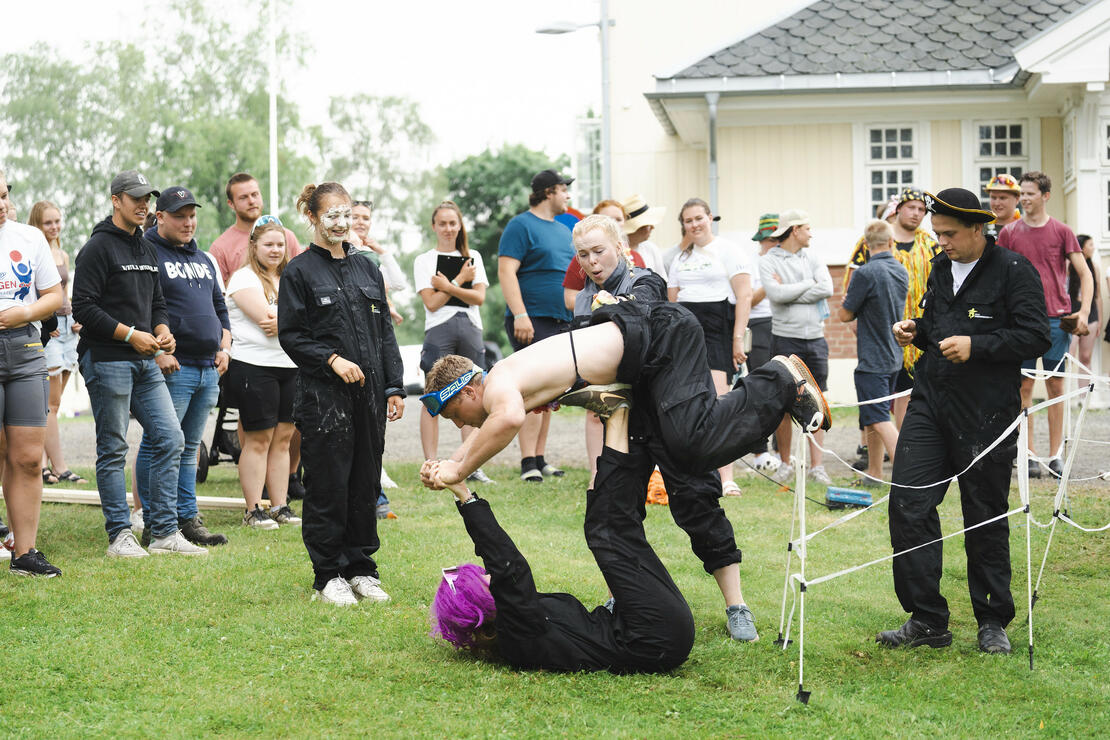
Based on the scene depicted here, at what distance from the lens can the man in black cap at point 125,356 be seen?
22.2ft

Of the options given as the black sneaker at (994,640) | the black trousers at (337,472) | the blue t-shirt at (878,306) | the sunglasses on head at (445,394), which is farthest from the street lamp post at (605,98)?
the black sneaker at (994,640)

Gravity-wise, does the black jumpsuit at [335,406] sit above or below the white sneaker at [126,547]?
above

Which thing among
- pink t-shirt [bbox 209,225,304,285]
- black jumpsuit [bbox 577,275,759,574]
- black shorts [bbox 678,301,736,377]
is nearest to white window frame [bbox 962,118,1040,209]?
black shorts [bbox 678,301,736,377]

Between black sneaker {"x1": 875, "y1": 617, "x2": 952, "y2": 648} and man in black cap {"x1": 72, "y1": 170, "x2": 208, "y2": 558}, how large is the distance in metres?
4.03

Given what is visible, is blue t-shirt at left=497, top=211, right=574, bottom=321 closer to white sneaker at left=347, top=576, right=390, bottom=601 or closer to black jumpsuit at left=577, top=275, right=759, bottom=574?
black jumpsuit at left=577, top=275, right=759, bottom=574

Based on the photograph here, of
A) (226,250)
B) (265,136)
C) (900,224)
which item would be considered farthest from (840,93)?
(265,136)

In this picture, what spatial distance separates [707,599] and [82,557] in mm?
3724

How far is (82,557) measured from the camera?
6910 millimetres

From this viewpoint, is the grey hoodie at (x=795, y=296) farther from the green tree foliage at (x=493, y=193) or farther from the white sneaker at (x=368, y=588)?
the green tree foliage at (x=493, y=193)

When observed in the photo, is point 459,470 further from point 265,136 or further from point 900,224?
point 265,136

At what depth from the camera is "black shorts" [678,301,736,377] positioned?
938 cm

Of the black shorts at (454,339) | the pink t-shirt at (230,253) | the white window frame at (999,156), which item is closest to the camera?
the pink t-shirt at (230,253)

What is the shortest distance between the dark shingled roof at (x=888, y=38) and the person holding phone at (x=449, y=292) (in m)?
8.45

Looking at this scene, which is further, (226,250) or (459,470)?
(226,250)
